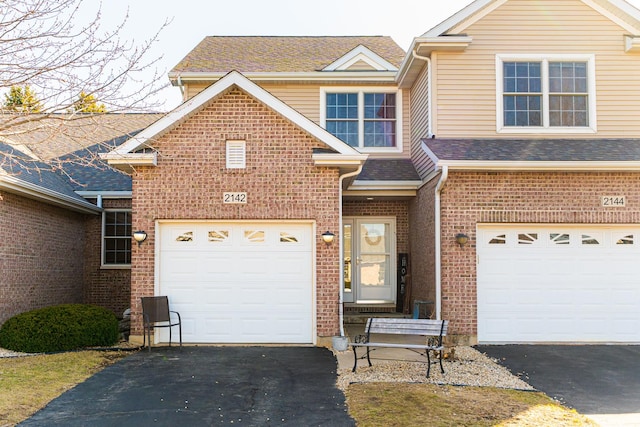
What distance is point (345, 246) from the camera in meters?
15.9

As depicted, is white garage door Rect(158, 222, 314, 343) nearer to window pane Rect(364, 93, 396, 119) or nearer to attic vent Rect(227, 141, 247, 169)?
attic vent Rect(227, 141, 247, 169)

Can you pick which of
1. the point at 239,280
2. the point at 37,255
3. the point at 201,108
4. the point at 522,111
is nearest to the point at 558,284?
the point at 522,111

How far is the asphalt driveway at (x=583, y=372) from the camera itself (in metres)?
7.83

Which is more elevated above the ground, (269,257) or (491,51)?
(491,51)

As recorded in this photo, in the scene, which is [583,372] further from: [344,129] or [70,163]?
[70,163]

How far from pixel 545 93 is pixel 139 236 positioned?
9228 millimetres

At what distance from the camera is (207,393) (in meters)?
8.16

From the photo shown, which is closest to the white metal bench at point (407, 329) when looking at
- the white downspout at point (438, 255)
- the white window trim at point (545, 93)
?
the white downspout at point (438, 255)

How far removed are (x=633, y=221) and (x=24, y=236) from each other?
508 inches

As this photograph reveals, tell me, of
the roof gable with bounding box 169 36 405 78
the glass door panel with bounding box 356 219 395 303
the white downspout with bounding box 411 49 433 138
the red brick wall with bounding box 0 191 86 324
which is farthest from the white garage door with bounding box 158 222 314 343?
the roof gable with bounding box 169 36 405 78

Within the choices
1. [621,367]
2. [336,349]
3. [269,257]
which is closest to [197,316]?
[269,257]

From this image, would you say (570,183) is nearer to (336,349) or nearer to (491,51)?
(491,51)

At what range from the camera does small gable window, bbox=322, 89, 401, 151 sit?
1605cm

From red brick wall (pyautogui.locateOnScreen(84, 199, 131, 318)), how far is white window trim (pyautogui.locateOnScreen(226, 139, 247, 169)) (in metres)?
5.53
